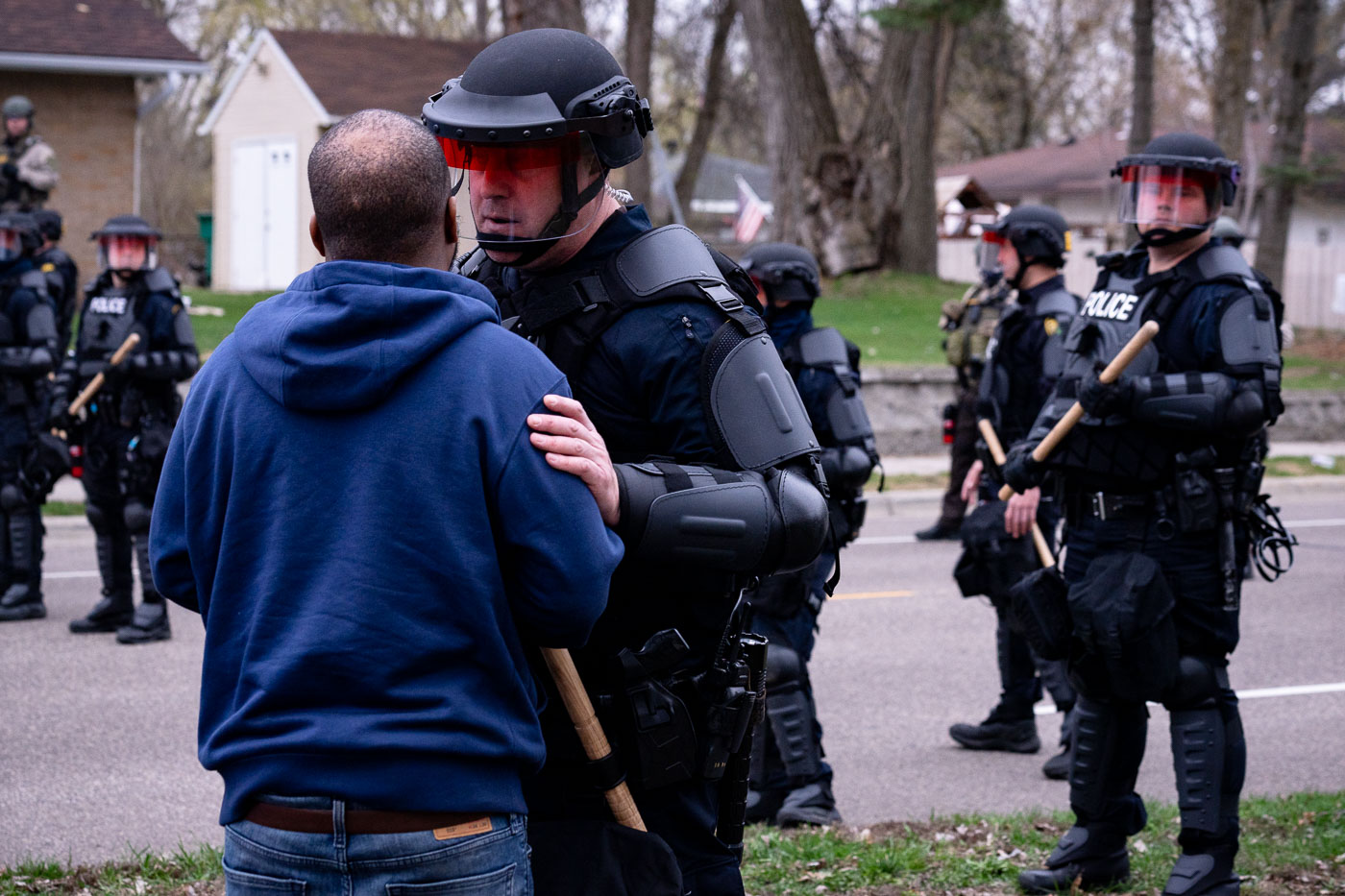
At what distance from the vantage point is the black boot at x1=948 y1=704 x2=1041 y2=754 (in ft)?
21.6

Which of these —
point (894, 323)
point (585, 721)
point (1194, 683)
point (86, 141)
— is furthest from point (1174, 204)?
point (86, 141)

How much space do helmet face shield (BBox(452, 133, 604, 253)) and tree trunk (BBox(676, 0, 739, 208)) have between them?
30.4 metres

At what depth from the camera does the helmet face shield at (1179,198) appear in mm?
4684

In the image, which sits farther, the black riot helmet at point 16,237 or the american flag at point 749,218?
the american flag at point 749,218

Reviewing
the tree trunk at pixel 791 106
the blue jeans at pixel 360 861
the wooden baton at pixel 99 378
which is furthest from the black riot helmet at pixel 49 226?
the tree trunk at pixel 791 106

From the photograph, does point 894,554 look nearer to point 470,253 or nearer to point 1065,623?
point 1065,623

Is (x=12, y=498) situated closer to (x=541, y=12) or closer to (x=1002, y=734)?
(x=1002, y=734)

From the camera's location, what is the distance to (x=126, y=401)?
320 inches

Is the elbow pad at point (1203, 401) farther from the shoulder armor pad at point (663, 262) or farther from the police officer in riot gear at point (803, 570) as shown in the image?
the shoulder armor pad at point (663, 262)

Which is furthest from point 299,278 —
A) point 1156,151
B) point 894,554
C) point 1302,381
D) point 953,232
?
point 953,232

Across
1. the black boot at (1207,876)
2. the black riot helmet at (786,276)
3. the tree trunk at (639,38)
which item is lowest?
the black boot at (1207,876)

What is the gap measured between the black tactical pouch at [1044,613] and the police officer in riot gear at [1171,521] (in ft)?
0.14

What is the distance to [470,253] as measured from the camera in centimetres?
295

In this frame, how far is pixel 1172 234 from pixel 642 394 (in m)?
2.69
